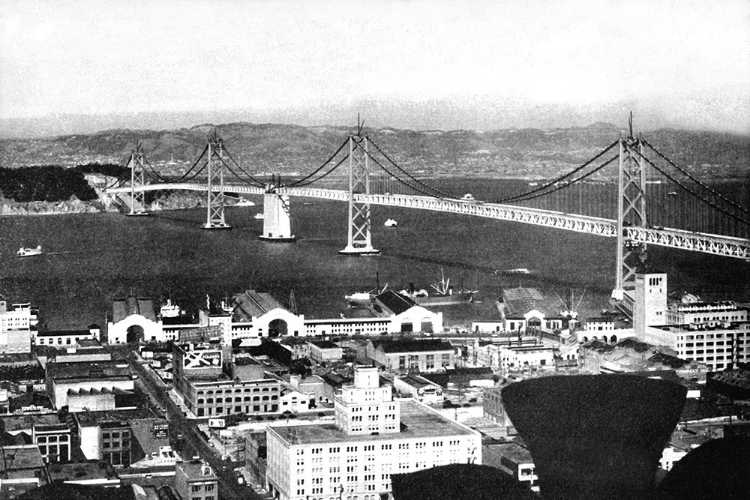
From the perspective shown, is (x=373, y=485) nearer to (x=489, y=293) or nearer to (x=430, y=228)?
(x=489, y=293)

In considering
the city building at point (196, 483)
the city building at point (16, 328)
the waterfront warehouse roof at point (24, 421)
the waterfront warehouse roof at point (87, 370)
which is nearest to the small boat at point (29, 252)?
the city building at point (16, 328)

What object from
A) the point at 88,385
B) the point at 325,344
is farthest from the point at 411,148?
the point at 88,385

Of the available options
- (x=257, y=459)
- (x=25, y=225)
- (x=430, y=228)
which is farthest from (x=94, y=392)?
(x=430, y=228)

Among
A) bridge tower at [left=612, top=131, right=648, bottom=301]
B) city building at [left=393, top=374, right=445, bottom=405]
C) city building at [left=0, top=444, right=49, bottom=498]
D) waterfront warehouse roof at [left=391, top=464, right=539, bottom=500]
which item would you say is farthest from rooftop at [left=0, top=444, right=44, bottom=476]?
bridge tower at [left=612, top=131, right=648, bottom=301]

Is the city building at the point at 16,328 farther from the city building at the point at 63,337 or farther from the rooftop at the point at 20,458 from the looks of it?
the rooftop at the point at 20,458

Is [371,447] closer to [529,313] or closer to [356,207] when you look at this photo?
[529,313]

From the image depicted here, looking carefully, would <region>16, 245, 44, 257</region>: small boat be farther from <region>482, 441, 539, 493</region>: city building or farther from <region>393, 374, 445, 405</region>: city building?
<region>482, 441, 539, 493</region>: city building
